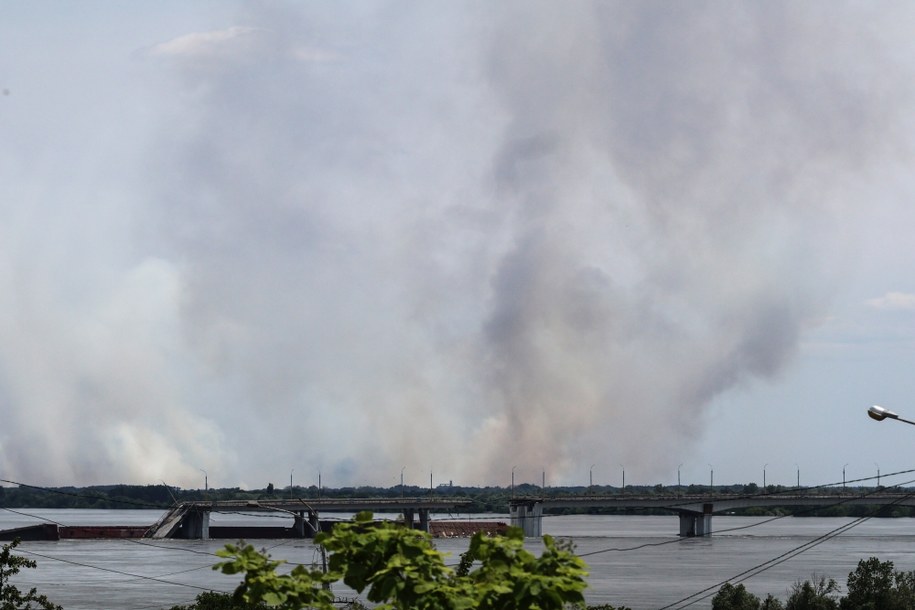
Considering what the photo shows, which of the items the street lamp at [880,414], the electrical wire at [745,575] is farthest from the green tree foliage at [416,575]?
the electrical wire at [745,575]

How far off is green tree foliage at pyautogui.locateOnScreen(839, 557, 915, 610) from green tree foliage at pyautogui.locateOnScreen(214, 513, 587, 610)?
64957mm

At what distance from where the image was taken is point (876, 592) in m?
75.4

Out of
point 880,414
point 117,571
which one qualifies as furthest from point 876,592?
point 117,571

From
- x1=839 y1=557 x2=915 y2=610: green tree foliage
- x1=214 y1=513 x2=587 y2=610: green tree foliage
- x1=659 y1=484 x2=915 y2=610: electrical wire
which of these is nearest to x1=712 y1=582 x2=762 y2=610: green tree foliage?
x1=839 y1=557 x2=915 y2=610: green tree foliage

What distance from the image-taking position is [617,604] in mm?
96500

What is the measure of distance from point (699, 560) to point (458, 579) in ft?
475

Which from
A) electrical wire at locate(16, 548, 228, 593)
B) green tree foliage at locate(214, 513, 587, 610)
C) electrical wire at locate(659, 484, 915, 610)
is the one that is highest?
green tree foliage at locate(214, 513, 587, 610)

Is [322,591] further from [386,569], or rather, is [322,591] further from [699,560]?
[699,560]

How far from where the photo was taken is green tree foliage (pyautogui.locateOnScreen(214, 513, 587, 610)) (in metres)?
15.1

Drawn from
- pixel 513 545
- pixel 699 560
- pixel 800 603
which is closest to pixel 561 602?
pixel 513 545

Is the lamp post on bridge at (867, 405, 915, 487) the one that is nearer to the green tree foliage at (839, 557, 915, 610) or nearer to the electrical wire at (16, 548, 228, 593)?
the green tree foliage at (839, 557, 915, 610)

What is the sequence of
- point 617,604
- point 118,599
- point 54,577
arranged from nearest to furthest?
point 617,604 < point 118,599 < point 54,577

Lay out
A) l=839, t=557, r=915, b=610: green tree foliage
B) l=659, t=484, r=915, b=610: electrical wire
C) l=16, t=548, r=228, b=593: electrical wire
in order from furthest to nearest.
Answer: l=16, t=548, r=228, b=593: electrical wire, l=659, t=484, r=915, b=610: electrical wire, l=839, t=557, r=915, b=610: green tree foliage

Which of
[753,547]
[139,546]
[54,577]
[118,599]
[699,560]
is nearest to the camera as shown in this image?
[118,599]
